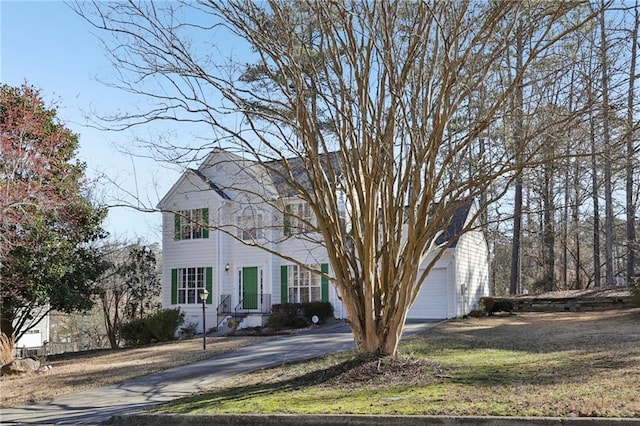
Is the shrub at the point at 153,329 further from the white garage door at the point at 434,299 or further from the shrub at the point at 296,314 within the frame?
the white garage door at the point at 434,299

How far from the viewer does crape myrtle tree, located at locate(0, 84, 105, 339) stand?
14.8 m

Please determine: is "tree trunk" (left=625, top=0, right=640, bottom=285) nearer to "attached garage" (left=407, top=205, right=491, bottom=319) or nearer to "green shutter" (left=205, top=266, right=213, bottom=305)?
"attached garage" (left=407, top=205, right=491, bottom=319)

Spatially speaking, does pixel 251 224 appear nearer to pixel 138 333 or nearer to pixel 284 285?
pixel 284 285

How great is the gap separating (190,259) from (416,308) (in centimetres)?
1037

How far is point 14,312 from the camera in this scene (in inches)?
778

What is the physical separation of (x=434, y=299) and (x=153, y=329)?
1110cm

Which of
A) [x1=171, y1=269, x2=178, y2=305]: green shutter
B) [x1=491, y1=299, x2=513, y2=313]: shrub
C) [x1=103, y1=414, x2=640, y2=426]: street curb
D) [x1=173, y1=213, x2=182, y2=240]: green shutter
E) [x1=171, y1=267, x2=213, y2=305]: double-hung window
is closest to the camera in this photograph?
[x1=103, y1=414, x2=640, y2=426]: street curb

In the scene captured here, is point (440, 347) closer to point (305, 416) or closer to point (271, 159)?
point (271, 159)

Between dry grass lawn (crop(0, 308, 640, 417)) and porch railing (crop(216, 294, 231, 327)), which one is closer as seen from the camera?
dry grass lawn (crop(0, 308, 640, 417))

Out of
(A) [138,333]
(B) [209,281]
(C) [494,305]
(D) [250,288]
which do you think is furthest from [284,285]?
(C) [494,305]

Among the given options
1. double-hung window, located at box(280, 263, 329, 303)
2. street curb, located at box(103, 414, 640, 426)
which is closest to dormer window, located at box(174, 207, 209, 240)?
double-hung window, located at box(280, 263, 329, 303)

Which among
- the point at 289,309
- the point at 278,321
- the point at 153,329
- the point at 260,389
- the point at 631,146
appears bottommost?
the point at 153,329

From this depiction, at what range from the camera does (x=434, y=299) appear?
23.8 meters

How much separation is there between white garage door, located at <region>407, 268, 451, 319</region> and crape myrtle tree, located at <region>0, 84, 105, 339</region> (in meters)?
12.6
